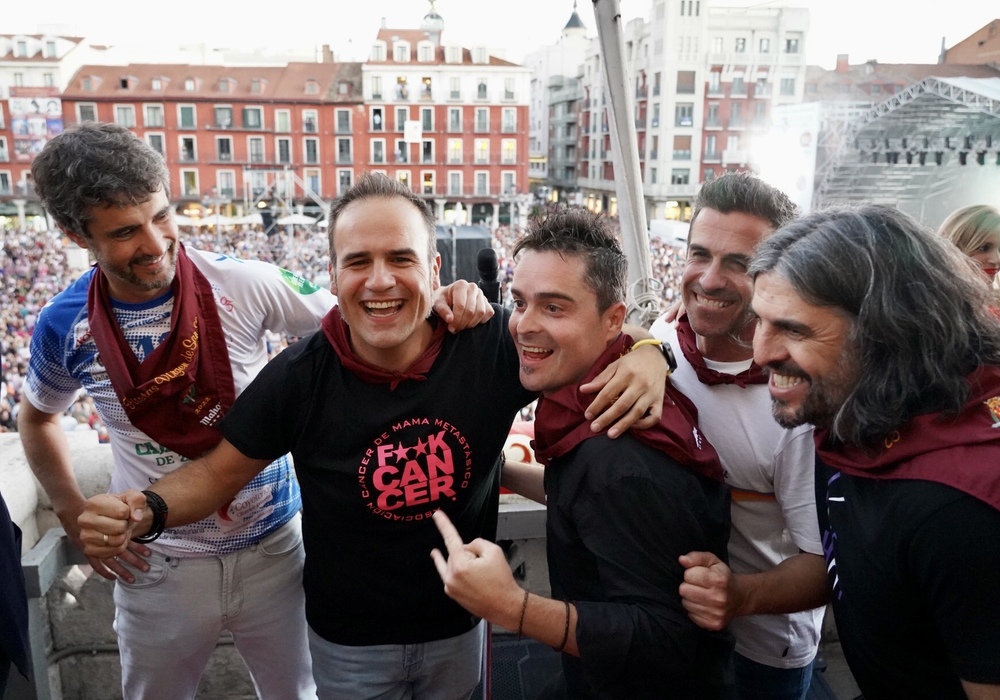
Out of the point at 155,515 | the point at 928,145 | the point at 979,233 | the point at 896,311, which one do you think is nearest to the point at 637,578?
the point at 896,311

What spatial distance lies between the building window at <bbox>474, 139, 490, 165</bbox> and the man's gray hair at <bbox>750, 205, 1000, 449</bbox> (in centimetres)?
360

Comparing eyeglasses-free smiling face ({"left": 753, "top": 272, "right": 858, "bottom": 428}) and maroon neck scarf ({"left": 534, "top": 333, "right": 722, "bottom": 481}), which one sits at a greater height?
eyeglasses-free smiling face ({"left": 753, "top": 272, "right": 858, "bottom": 428})

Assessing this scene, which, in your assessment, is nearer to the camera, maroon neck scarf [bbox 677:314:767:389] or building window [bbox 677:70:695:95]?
maroon neck scarf [bbox 677:314:767:389]

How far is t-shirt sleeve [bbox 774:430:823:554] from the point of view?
1134mm

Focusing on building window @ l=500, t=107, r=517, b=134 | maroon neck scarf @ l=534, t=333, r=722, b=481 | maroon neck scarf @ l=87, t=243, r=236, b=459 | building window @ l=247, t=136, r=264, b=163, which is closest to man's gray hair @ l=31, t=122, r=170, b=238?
maroon neck scarf @ l=87, t=243, r=236, b=459

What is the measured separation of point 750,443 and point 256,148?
169 inches

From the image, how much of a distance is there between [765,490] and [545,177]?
18.6 ft

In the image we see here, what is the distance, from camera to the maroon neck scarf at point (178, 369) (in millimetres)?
1318

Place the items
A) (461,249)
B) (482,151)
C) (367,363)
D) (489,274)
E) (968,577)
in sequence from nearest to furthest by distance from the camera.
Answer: (968,577), (367,363), (489,274), (461,249), (482,151)

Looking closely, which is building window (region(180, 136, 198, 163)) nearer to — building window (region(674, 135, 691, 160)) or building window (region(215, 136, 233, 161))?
building window (region(215, 136, 233, 161))

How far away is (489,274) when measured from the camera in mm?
1662

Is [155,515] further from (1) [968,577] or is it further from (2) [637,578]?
(1) [968,577]

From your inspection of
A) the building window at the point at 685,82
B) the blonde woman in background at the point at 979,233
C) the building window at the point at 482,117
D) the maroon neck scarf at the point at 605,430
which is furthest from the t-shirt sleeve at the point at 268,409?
the building window at the point at 685,82

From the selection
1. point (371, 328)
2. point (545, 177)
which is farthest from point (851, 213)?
point (545, 177)
